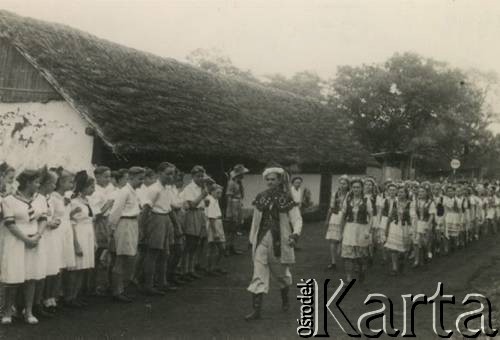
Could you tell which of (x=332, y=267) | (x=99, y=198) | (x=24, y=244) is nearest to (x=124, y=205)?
(x=99, y=198)

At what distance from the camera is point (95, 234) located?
6.79m

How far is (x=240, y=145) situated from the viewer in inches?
577

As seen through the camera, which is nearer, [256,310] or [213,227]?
[256,310]

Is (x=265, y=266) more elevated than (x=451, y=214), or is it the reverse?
(x=451, y=214)

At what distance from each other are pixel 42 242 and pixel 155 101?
7928mm

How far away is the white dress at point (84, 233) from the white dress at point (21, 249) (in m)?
0.64

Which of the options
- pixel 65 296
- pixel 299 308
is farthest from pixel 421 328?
pixel 65 296

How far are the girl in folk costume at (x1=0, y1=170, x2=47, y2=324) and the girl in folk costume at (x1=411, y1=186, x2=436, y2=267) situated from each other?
686cm

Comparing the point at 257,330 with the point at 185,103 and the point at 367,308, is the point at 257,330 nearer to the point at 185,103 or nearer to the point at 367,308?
the point at 367,308

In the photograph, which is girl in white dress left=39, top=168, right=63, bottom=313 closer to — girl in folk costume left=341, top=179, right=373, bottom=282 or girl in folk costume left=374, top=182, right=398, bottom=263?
girl in folk costume left=341, top=179, right=373, bottom=282

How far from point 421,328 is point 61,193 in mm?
4196

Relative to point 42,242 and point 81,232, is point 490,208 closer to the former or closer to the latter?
point 81,232

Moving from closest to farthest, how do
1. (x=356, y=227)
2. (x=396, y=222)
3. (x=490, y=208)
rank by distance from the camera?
1. (x=356, y=227)
2. (x=396, y=222)
3. (x=490, y=208)

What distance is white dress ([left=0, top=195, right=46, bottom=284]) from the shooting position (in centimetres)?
527
